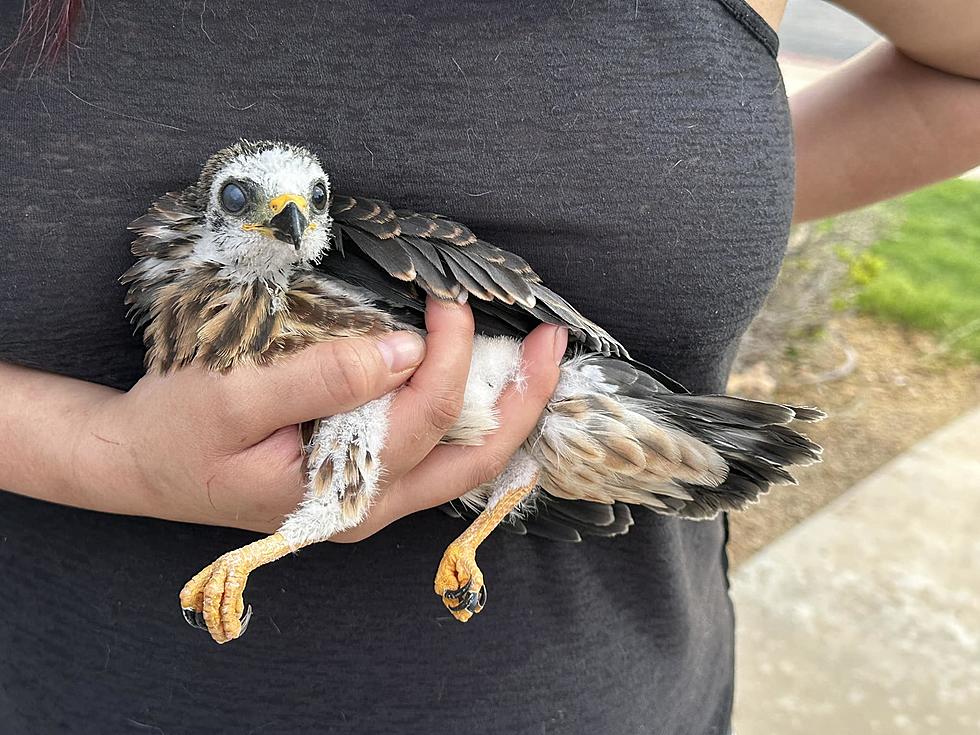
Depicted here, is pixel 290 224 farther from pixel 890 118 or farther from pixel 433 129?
pixel 890 118

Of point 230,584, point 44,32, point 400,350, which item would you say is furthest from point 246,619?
point 44,32

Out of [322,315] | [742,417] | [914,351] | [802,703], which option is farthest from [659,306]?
[914,351]

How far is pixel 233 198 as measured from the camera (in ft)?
4.62

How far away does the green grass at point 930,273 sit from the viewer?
21.8 feet

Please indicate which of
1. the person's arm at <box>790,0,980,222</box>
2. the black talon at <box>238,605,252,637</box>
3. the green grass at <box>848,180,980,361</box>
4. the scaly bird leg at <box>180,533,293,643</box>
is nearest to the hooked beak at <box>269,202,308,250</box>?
the scaly bird leg at <box>180,533,293,643</box>

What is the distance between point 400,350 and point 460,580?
0.36m

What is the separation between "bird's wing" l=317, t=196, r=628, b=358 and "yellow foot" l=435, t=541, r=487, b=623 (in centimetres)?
37

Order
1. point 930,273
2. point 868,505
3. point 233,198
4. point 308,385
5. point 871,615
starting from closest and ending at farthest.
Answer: point 308,385 < point 233,198 < point 871,615 < point 868,505 < point 930,273

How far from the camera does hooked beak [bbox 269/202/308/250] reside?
1.32 metres

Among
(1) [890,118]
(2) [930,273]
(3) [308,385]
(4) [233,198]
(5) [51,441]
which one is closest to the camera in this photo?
(3) [308,385]

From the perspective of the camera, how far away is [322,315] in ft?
4.51

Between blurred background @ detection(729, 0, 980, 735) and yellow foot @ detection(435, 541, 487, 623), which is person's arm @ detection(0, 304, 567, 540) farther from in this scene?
blurred background @ detection(729, 0, 980, 735)

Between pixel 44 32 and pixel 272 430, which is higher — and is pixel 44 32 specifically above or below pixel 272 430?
above

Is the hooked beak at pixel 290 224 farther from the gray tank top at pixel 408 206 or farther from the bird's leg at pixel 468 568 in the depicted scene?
the bird's leg at pixel 468 568
